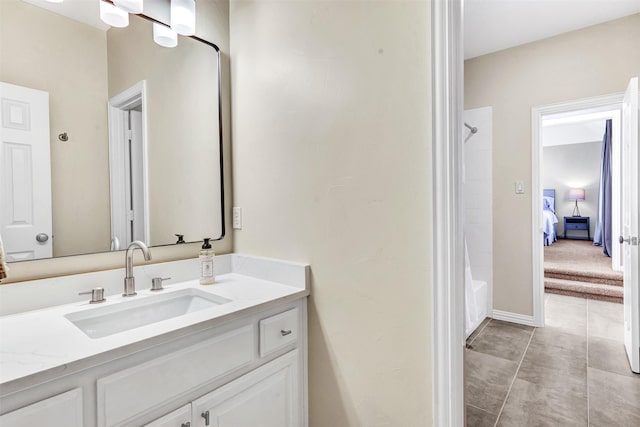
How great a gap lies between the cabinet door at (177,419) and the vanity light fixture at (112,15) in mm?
1460

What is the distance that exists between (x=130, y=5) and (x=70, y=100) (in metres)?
0.46

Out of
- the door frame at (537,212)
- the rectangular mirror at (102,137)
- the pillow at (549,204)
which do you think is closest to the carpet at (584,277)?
the door frame at (537,212)

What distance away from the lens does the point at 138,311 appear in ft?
4.08

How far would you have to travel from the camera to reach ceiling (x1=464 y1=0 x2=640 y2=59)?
7.64ft

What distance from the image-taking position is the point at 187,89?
158 centimetres

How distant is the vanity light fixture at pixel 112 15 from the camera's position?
1278mm

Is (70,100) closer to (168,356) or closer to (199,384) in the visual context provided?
(168,356)

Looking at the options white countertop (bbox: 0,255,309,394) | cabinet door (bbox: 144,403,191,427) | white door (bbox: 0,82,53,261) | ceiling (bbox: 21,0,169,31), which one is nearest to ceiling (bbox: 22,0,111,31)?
ceiling (bbox: 21,0,169,31)

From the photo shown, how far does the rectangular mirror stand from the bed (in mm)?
6853

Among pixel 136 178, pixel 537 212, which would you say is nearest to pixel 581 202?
pixel 537 212

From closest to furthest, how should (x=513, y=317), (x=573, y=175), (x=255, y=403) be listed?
(x=255, y=403), (x=513, y=317), (x=573, y=175)

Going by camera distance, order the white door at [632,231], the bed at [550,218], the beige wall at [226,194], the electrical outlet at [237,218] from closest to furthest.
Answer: the beige wall at [226,194], the electrical outlet at [237,218], the white door at [632,231], the bed at [550,218]

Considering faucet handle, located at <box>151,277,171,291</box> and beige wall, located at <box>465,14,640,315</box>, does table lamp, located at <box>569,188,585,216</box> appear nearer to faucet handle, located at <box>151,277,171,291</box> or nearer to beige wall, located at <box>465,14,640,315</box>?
beige wall, located at <box>465,14,640,315</box>

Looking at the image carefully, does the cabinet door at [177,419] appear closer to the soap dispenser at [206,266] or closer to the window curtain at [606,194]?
the soap dispenser at [206,266]
